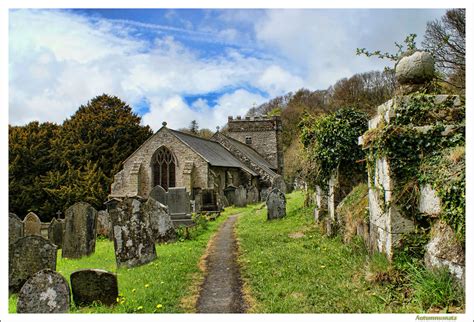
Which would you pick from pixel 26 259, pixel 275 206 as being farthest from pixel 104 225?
pixel 26 259

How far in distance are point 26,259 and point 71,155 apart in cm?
2831

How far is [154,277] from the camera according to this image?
24.5ft

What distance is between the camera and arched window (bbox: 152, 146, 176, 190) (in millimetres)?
29453

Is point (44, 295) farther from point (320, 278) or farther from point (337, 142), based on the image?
point (337, 142)

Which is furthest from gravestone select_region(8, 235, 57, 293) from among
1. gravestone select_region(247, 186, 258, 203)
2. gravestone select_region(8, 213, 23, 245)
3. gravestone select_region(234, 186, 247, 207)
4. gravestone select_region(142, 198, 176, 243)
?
gravestone select_region(247, 186, 258, 203)

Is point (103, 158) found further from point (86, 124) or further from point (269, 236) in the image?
point (269, 236)

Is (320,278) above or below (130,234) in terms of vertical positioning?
below

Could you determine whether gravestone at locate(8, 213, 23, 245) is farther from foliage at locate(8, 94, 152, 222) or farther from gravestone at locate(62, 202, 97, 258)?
foliage at locate(8, 94, 152, 222)

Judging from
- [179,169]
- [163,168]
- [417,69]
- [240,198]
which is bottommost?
[240,198]

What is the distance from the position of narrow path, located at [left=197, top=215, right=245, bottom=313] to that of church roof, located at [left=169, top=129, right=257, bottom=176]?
18.1m

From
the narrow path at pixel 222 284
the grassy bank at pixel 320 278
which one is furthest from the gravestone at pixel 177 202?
the grassy bank at pixel 320 278

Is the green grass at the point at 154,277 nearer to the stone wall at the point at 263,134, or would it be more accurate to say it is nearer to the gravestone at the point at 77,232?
the gravestone at the point at 77,232

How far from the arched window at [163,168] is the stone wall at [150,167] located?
0.34 meters
